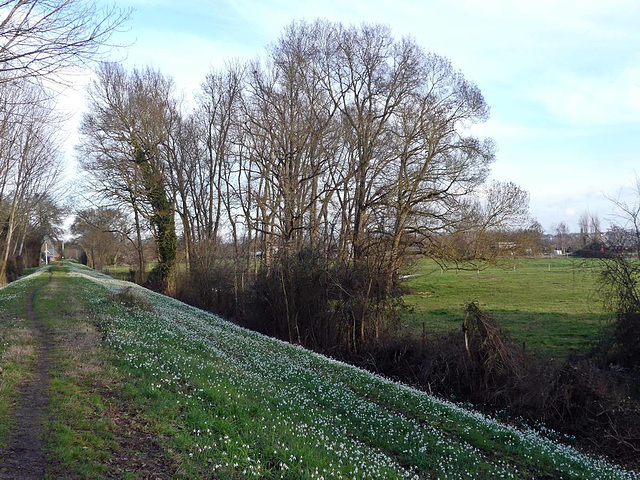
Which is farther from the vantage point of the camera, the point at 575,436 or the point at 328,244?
the point at 328,244

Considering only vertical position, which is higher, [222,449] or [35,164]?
[35,164]

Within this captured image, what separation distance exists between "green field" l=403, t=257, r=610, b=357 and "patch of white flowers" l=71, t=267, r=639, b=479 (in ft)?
26.7

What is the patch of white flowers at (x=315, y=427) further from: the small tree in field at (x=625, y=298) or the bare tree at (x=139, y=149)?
the bare tree at (x=139, y=149)

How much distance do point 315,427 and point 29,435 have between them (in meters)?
4.49

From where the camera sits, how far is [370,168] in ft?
110

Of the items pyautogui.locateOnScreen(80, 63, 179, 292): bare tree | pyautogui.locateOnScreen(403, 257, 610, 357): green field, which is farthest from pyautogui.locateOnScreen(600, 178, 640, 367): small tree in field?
pyautogui.locateOnScreen(80, 63, 179, 292): bare tree

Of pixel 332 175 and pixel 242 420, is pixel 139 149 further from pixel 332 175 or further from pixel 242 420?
pixel 242 420

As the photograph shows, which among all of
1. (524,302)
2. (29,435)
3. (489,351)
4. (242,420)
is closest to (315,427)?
(242,420)

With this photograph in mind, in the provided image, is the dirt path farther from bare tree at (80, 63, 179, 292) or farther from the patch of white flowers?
bare tree at (80, 63, 179, 292)

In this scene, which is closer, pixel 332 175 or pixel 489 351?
pixel 489 351

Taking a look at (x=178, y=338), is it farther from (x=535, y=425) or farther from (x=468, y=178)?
(x=468, y=178)

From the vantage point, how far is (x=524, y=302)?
33.8m

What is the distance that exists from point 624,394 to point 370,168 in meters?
22.6

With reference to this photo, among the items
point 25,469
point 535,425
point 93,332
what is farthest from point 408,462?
point 93,332
